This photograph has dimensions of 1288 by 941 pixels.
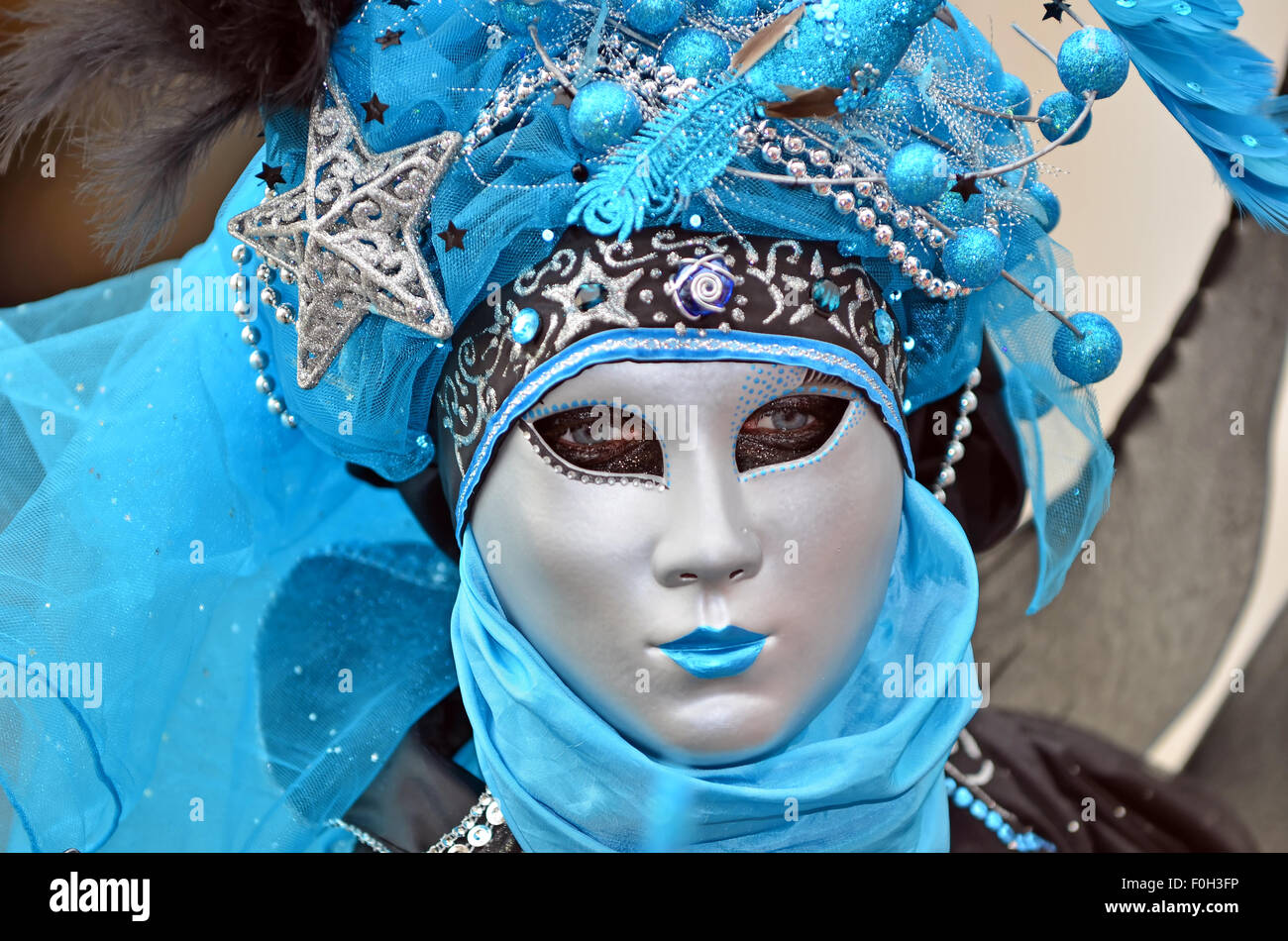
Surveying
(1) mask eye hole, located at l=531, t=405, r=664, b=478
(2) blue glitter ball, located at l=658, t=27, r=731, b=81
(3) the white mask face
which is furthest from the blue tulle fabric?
(2) blue glitter ball, located at l=658, t=27, r=731, b=81

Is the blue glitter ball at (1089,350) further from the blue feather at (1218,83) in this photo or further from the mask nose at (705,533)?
the mask nose at (705,533)

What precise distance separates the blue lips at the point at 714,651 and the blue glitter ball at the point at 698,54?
0.51 meters

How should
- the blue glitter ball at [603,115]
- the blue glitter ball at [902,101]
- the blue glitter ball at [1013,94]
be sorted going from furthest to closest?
the blue glitter ball at [1013,94]
the blue glitter ball at [902,101]
the blue glitter ball at [603,115]

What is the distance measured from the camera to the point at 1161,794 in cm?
168

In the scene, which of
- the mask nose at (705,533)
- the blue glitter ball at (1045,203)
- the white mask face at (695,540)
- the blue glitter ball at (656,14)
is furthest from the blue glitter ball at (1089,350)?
the blue glitter ball at (656,14)

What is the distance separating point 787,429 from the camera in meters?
1.20

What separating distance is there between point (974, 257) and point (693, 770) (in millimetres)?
550

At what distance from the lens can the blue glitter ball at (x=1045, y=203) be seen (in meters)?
1.33

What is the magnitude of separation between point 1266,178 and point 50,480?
128 cm

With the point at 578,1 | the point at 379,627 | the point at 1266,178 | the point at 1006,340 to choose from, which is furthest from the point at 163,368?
the point at 1266,178

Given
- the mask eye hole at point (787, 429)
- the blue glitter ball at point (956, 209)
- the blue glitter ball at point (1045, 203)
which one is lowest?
the mask eye hole at point (787, 429)

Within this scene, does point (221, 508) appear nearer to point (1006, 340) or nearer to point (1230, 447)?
point (1006, 340)

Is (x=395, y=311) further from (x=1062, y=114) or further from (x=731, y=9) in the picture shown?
(x=1062, y=114)

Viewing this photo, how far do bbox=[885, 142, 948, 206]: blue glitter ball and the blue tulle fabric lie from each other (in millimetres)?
388
